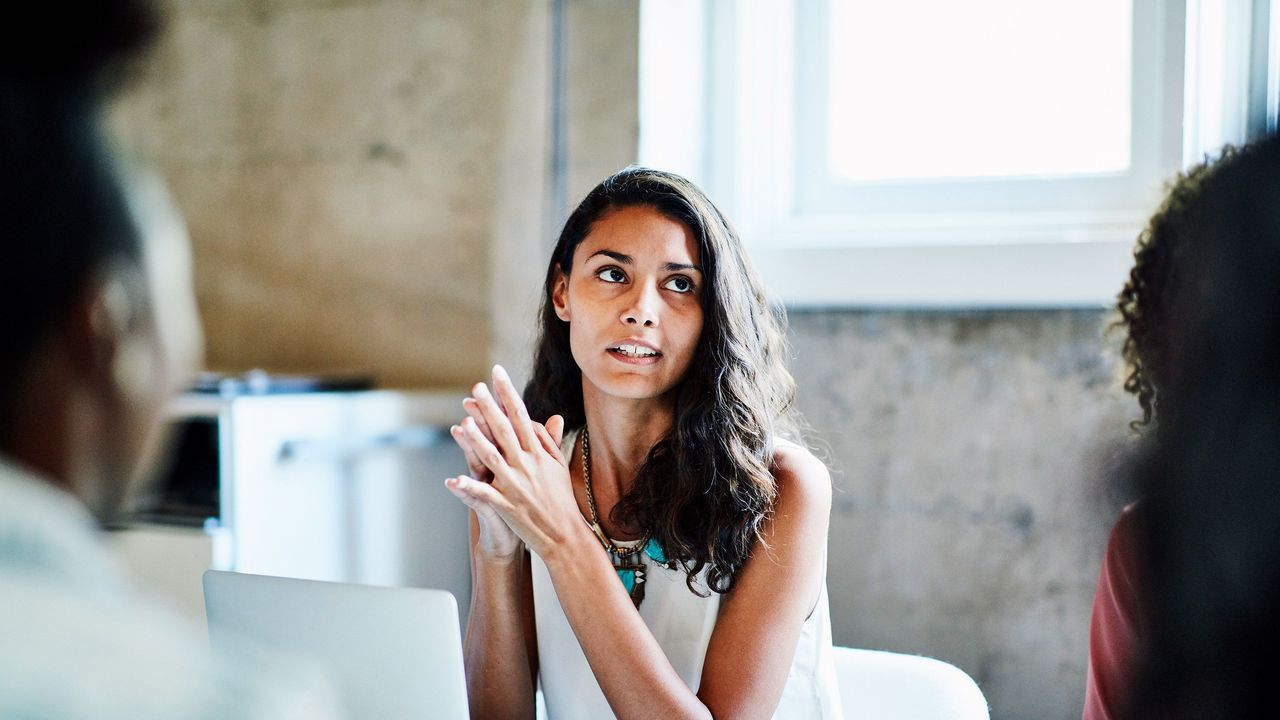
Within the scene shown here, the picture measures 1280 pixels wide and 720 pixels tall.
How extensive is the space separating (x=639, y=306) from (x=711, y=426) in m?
0.16

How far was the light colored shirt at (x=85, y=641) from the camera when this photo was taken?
172 millimetres

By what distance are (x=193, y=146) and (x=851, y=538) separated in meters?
1.70

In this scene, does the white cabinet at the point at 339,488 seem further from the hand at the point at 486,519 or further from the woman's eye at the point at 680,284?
the woman's eye at the point at 680,284

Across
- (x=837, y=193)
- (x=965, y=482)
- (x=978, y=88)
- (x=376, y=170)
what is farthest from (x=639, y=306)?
(x=376, y=170)

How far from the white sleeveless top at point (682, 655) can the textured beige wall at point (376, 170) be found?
0.95m

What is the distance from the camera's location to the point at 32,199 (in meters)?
0.19

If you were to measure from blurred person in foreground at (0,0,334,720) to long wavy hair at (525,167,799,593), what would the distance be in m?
0.98

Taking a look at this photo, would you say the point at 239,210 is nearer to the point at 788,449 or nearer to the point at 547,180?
the point at 547,180

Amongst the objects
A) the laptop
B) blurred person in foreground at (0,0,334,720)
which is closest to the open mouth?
the laptop

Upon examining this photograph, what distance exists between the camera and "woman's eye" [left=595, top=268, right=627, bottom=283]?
1.21 meters

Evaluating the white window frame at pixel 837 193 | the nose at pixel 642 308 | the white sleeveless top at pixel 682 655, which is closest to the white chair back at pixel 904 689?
the white sleeveless top at pixel 682 655

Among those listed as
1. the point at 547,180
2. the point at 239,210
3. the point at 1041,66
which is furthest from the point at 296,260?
the point at 1041,66

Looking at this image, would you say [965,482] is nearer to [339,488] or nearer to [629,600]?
[629,600]

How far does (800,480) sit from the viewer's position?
1.18 meters
